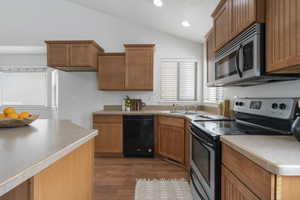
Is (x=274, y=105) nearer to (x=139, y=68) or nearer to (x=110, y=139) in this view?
(x=139, y=68)

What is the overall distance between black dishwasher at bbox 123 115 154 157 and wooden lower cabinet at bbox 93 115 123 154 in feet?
0.33

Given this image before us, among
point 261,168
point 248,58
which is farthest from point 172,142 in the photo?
point 261,168

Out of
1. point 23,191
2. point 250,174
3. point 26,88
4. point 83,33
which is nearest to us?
point 23,191

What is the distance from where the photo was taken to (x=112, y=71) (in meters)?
4.00

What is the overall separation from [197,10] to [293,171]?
2611 millimetres

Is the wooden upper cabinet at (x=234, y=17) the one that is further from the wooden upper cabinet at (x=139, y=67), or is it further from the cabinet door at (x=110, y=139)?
the cabinet door at (x=110, y=139)

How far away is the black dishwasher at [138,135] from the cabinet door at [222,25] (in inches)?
77.4

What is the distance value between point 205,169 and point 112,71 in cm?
284

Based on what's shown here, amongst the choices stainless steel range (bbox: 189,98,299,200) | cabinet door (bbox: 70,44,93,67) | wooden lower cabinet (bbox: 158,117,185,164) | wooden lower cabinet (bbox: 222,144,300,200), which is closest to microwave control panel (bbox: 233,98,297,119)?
stainless steel range (bbox: 189,98,299,200)

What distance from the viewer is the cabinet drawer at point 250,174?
2.77 feet

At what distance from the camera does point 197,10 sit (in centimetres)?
287

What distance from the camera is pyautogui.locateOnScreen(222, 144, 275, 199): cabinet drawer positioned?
0.84 meters

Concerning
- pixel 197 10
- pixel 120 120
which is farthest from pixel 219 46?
pixel 120 120

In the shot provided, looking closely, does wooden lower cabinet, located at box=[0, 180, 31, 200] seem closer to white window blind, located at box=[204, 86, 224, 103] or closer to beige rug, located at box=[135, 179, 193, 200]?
beige rug, located at box=[135, 179, 193, 200]
